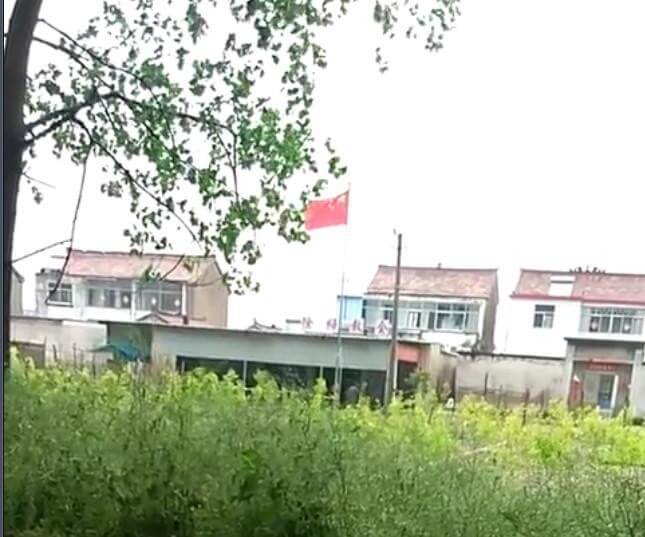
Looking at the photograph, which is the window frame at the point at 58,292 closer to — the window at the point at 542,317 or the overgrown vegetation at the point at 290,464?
the overgrown vegetation at the point at 290,464

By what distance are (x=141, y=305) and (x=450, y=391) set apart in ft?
1.60

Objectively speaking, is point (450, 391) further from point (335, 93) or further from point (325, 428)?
point (335, 93)

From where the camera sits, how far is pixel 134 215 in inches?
46.9

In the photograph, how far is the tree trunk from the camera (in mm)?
1072

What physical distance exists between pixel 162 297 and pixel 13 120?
34 cm

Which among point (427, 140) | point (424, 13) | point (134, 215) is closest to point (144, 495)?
point (134, 215)

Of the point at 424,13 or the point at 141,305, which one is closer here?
the point at 424,13

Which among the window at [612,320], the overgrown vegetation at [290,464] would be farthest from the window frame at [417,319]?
the window at [612,320]

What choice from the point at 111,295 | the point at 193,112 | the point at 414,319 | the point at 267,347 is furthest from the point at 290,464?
the point at 193,112

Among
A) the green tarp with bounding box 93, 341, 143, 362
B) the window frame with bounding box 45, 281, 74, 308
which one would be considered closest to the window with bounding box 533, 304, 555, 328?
the green tarp with bounding box 93, 341, 143, 362

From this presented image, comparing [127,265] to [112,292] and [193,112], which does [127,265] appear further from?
[193,112]

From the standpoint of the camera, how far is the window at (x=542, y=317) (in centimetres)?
91

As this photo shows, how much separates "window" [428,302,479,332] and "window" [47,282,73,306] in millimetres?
581

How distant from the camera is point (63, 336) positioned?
3.92 feet
